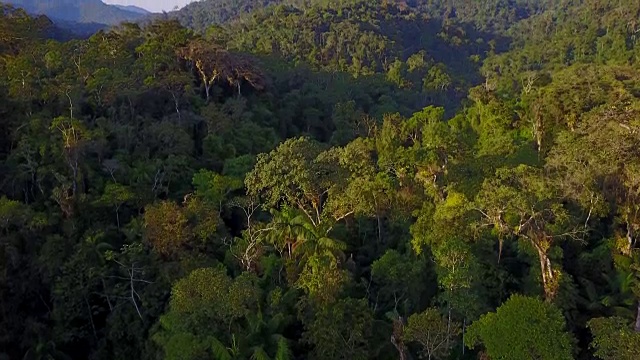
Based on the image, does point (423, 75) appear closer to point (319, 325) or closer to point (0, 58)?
point (0, 58)

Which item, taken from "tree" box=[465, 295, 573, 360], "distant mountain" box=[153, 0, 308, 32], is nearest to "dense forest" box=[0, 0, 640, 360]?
"tree" box=[465, 295, 573, 360]

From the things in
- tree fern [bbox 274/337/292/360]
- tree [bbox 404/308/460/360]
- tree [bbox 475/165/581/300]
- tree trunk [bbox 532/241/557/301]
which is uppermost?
tree [bbox 475/165/581/300]

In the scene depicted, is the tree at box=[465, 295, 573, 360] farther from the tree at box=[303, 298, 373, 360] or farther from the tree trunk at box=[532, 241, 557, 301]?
the tree at box=[303, 298, 373, 360]

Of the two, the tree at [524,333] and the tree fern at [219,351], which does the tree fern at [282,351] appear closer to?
the tree fern at [219,351]

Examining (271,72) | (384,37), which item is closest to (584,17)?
(384,37)

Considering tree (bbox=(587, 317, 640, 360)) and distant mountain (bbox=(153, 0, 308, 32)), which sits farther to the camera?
distant mountain (bbox=(153, 0, 308, 32))

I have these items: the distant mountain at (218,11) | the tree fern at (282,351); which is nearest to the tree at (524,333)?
the tree fern at (282,351)

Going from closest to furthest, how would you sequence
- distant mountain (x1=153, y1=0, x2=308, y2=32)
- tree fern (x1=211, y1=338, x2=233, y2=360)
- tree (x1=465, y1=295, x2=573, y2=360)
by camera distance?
tree (x1=465, y1=295, x2=573, y2=360)
tree fern (x1=211, y1=338, x2=233, y2=360)
distant mountain (x1=153, y1=0, x2=308, y2=32)
